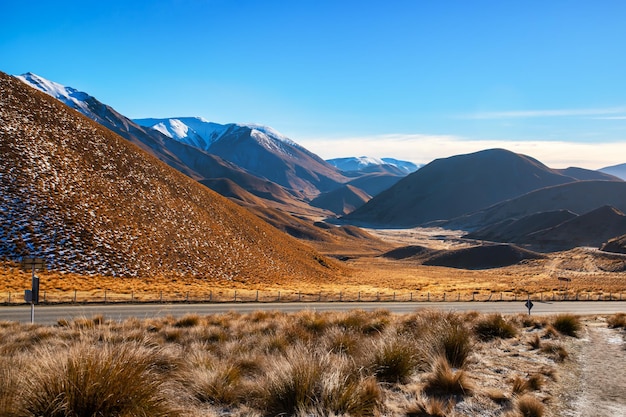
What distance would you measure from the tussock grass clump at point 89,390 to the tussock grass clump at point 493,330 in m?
10.8

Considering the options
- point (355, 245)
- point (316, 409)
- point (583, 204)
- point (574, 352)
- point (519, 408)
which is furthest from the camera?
point (583, 204)

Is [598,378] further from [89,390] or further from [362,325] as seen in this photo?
[89,390]

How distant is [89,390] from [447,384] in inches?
232

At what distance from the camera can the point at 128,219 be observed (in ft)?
167

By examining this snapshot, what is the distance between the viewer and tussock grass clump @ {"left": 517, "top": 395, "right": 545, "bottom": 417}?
7.25 meters

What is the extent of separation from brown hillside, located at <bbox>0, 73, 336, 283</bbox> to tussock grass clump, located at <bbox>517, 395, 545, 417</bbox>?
4132cm

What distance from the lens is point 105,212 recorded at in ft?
162

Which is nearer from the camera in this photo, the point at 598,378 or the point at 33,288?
the point at 598,378

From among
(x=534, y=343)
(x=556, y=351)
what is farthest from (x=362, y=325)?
(x=556, y=351)

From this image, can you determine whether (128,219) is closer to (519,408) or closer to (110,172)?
(110,172)

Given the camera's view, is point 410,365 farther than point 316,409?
Yes

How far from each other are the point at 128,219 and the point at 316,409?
4914cm

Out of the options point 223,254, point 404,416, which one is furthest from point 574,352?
point 223,254

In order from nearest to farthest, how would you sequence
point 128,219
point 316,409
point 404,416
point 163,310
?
1. point 316,409
2. point 404,416
3. point 163,310
4. point 128,219
